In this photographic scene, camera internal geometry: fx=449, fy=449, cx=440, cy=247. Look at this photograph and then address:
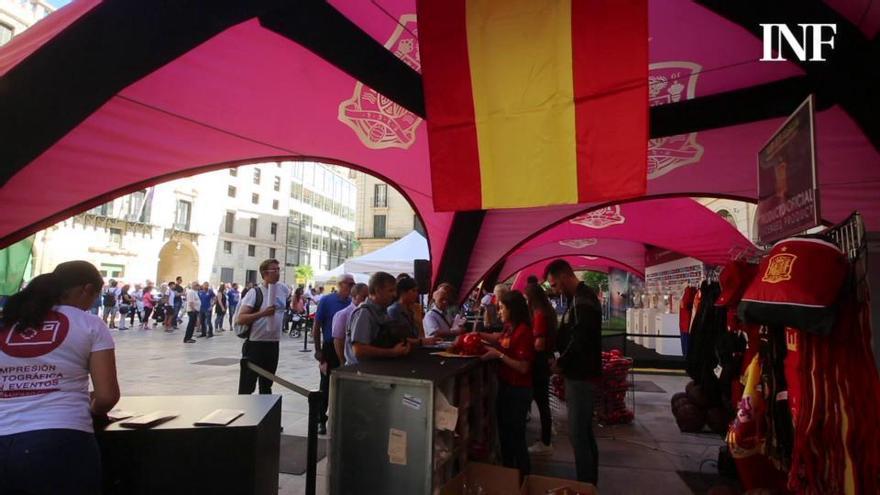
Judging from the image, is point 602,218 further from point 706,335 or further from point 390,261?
point 706,335

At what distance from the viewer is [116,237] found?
3544cm

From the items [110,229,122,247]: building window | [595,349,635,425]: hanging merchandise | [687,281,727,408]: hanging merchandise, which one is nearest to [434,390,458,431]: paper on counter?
[687,281,727,408]: hanging merchandise

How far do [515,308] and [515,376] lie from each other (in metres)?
0.57

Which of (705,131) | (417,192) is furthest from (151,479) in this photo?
(705,131)

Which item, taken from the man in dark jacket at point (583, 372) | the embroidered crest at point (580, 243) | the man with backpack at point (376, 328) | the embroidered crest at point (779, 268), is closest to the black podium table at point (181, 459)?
the man with backpack at point (376, 328)

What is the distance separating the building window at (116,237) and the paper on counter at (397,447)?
40.6 metres

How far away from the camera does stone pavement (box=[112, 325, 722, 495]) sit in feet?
14.2

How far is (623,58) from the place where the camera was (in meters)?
3.16

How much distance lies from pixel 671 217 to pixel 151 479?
11.5 m

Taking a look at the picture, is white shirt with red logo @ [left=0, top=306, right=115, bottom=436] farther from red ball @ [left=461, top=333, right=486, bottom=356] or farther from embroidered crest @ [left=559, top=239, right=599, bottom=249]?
embroidered crest @ [left=559, top=239, right=599, bottom=249]

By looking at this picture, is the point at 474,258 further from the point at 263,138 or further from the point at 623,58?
the point at 623,58

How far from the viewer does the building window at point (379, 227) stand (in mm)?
44656

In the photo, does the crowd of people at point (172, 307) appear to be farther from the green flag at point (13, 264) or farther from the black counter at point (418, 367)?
the black counter at point (418, 367)

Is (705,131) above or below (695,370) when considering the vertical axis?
above
